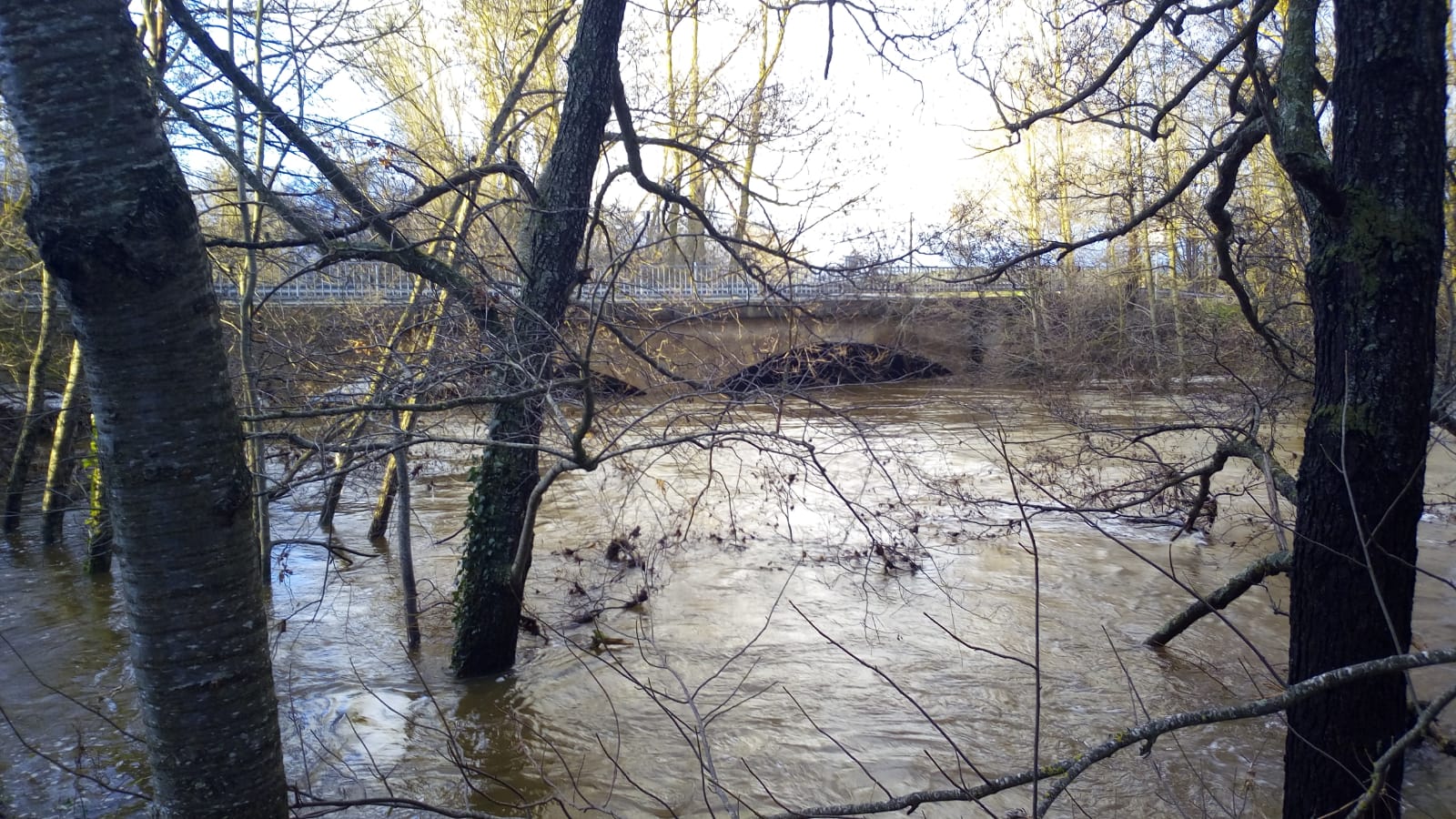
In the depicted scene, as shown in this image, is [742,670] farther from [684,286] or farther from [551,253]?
[684,286]

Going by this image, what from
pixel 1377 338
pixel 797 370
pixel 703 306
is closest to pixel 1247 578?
pixel 1377 338

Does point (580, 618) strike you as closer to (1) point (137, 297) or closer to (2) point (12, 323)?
(1) point (137, 297)

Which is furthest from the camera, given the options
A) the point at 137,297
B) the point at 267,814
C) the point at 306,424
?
the point at 306,424

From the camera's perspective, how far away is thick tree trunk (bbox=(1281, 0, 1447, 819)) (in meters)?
Result: 3.88

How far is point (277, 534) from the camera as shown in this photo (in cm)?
1171

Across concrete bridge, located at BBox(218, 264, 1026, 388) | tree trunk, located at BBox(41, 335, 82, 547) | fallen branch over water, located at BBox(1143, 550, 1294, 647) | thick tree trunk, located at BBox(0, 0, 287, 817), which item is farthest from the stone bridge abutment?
tree trunk, located at BBox(41, 335, 82, 547)

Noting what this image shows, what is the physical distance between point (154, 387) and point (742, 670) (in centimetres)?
572

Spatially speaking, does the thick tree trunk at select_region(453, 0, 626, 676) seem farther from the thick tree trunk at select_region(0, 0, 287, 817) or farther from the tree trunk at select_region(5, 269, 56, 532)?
the tree trunk at select_region(5, 269, 56, 532)

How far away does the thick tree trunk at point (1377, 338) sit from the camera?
12.7ft

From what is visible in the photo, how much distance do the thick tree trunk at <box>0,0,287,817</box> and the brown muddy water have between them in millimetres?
823

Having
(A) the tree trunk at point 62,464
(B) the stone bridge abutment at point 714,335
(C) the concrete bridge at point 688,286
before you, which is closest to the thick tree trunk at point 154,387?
(B) the stone bridge abutment at point 714,335

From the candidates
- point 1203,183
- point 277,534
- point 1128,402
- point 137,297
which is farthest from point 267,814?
point 1203,183

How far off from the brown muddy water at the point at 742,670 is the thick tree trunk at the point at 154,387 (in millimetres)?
823

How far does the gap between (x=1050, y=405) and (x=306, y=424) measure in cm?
865
